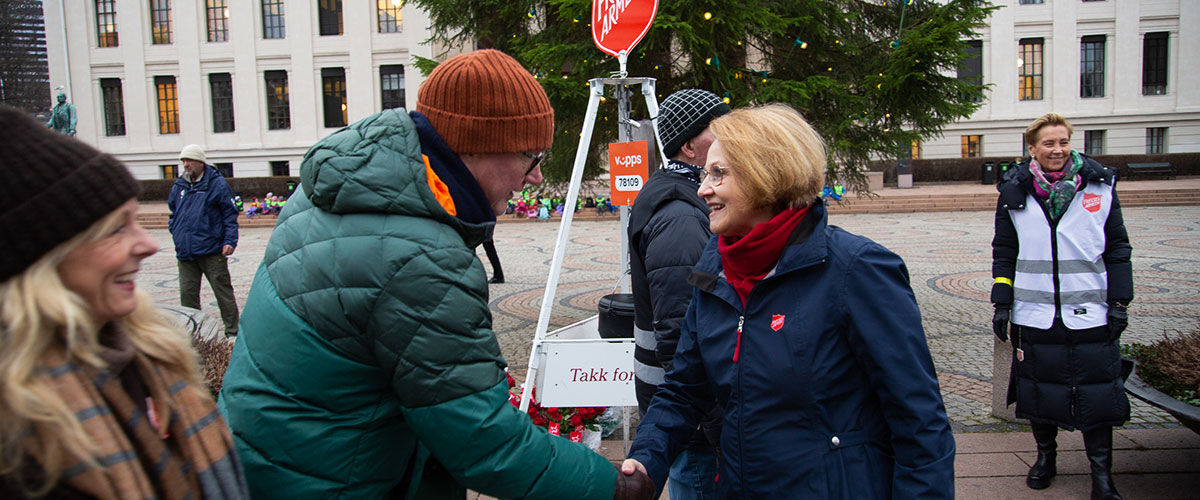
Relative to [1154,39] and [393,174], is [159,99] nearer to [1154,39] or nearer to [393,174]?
[393,174]

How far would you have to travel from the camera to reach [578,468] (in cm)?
171

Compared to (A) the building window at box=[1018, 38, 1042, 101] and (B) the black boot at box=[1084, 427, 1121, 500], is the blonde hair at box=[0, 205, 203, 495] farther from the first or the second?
(A) the building window at box=[1018, 38, 1042, 101]

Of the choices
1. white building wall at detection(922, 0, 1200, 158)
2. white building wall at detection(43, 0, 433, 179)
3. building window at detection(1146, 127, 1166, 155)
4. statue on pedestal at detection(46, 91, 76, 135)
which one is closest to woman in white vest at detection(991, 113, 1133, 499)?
statue on pedestal at detection(46, 91, 76, 135)

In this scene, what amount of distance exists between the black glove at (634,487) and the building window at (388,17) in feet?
124

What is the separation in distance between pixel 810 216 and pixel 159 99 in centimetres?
4371

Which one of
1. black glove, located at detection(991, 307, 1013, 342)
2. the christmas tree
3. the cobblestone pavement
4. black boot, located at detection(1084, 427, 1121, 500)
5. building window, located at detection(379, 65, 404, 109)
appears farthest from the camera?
building window, located at detection(379, 65, 404, 109)

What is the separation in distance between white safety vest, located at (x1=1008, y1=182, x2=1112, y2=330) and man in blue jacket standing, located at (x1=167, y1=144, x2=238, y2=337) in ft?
23.4

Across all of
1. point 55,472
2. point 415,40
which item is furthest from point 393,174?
point 415,40

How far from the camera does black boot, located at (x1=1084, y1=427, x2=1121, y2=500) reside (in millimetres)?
3719

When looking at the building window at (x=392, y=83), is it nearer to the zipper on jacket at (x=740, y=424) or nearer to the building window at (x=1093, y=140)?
the building window at (x=1093, y=140)

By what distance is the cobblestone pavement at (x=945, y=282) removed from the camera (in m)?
6.32

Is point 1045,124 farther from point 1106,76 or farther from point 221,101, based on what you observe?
point 1106,76

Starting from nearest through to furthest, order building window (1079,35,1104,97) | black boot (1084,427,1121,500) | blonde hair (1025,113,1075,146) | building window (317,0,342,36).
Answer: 1. black boot (1084,427,1121,500)
2. blonde hair (1025,113,1075,146)
3. building window (317,0,342,36)
4. building window (1079,35,1104,97)

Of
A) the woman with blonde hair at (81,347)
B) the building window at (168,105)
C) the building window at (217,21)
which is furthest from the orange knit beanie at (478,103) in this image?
the building window at (168,105)
